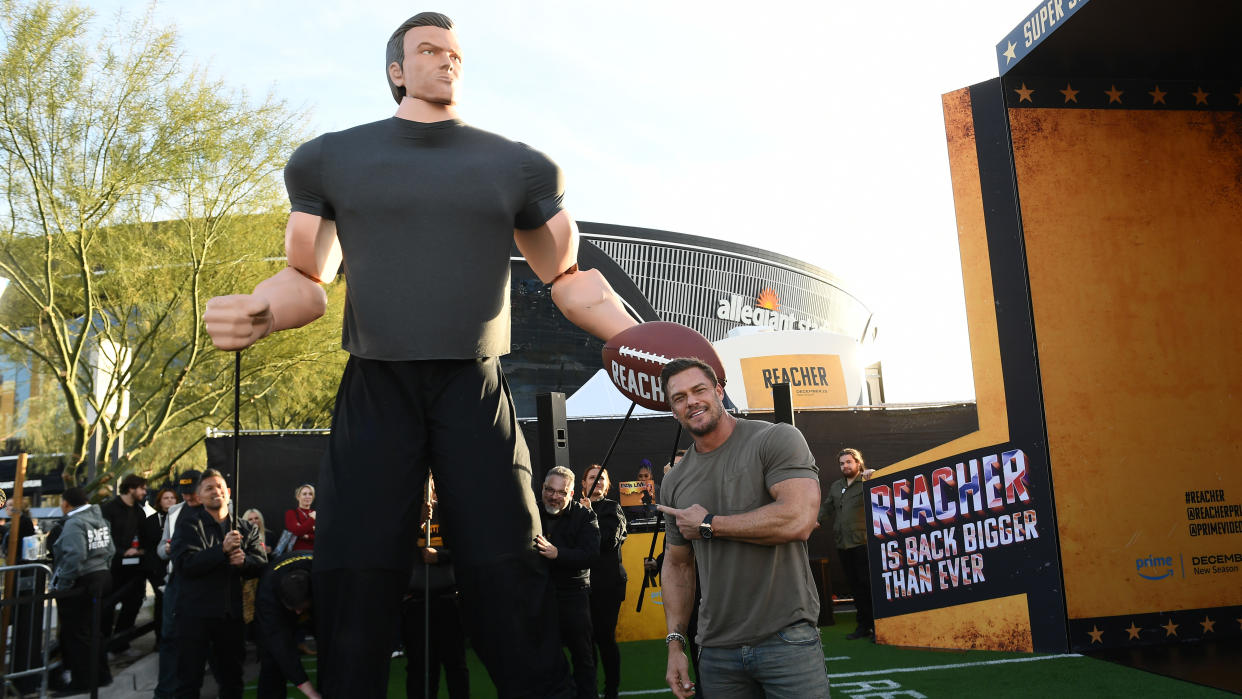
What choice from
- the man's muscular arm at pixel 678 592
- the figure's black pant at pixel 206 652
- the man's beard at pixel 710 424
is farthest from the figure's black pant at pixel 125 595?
the man's beard at pixel 710 424

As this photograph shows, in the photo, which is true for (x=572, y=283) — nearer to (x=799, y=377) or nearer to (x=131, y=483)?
(x=131, y=483)

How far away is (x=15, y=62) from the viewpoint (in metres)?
12.3

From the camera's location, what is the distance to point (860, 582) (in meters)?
8.60

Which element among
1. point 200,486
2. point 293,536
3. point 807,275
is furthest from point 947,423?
point 807,275

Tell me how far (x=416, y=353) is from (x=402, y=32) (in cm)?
96

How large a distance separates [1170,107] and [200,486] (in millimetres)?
7588

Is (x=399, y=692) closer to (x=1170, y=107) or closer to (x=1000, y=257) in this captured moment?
(x=1000, y=257)

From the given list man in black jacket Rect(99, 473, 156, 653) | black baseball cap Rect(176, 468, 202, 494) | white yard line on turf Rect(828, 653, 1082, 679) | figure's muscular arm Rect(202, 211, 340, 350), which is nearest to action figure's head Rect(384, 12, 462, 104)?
figure's muscular arm Rect(202, 211, 340, 350)

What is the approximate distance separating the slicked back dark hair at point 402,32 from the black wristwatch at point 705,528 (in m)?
1.54

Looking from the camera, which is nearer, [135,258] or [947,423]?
[947,423]

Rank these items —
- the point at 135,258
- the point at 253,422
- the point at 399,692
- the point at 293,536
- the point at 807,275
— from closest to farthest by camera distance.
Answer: the point at 399,692
the point at 293,536
the point at 135,258
the point at 253,422
the point at 807,275

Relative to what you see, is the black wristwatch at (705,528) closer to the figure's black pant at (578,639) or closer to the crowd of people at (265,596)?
the crowd of people at (265,596)

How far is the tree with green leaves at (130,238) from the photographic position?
41.9ft

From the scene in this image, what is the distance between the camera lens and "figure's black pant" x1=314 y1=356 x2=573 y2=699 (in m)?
2.20
